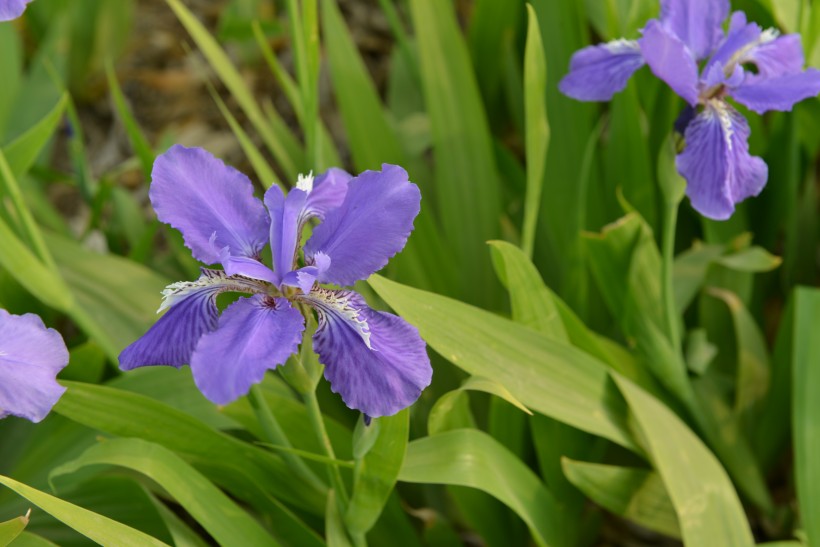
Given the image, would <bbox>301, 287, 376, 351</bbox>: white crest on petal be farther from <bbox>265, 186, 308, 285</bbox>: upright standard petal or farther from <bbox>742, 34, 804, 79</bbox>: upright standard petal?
<bbox>742, 34, 804, 79</bbox>: upright standard petal

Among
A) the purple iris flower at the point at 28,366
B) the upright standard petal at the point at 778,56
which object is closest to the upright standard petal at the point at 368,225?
the purple iris flower at the point at 28,366

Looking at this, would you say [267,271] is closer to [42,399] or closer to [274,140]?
[42,399]

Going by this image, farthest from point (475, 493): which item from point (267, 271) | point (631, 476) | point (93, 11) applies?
point (93, 11)

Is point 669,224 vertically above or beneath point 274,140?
beneath

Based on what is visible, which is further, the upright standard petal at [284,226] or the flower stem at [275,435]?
the flower stem at [275,435]

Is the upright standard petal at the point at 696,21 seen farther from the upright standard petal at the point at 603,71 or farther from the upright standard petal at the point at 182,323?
the upright standard petal at the point at 182,323

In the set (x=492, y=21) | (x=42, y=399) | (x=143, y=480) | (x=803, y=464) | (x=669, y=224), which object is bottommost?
(x=803, y=464)

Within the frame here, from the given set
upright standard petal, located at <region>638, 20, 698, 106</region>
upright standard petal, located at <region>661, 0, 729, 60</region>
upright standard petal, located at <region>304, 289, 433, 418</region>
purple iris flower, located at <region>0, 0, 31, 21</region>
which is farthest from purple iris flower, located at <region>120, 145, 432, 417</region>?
upright standard petal, located at <region>661, 0, 729, 60</region>
